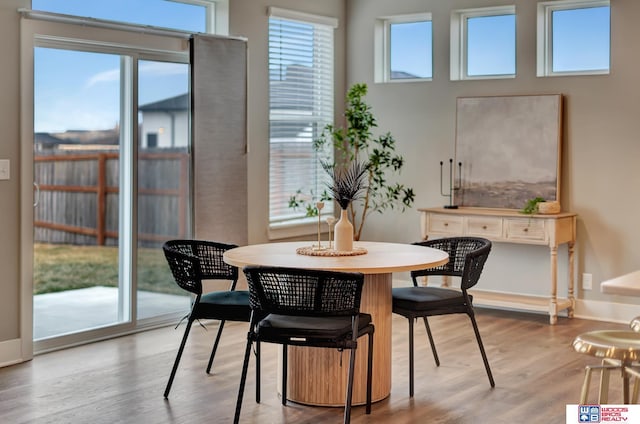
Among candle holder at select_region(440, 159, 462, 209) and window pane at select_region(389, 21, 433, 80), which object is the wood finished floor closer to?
candle holder at select_region(440, 159, 462, 209)

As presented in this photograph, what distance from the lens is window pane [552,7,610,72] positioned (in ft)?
20.4

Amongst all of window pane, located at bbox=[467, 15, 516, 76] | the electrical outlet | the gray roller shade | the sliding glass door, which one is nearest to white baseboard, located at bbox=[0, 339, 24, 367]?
the sliding glass door

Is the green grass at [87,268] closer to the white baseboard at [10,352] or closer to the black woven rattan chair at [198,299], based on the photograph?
the white baseboard at [10,352]

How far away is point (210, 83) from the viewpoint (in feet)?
19.4

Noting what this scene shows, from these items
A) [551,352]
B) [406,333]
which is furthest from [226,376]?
[551,352]

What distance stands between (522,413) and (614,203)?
266 centimetres

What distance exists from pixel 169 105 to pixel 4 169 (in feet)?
4.65

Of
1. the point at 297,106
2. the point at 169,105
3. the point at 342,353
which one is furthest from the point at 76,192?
the point at 342,353

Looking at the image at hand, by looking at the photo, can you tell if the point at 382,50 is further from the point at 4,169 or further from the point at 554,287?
the point at 4,169

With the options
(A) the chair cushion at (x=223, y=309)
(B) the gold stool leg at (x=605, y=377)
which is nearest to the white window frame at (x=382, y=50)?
(A) the chair cushion at (x=223, y=309)

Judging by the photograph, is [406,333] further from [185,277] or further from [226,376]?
[185,277]

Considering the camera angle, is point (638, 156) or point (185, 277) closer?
point (185, 277)

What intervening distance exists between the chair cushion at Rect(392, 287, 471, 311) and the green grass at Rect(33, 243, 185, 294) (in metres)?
2.07

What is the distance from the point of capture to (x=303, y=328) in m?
3.63
